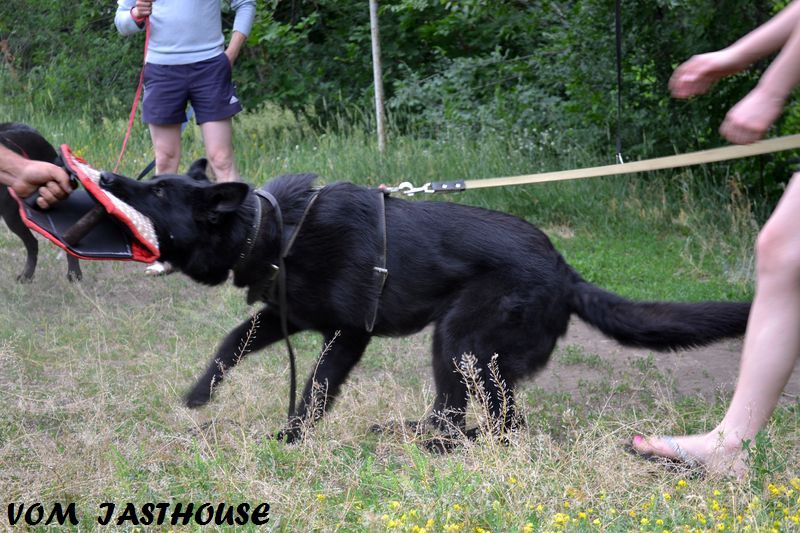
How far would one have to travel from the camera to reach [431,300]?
393 centimetres

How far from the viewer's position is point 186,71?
6.41 m

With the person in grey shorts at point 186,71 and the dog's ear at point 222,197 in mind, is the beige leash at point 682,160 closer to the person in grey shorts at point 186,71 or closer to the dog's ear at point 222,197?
the dog's ear at point 222,197

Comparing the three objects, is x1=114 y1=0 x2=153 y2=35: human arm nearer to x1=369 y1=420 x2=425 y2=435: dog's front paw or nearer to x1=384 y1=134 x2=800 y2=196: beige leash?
x1=384 y1=134 x2=800 y2=196: beige leash

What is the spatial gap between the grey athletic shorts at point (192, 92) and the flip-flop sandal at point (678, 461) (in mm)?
4150

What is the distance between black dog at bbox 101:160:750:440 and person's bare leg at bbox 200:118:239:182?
235cm

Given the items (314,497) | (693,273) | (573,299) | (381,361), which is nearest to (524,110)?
(693,273)

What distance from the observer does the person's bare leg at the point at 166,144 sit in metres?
6.52

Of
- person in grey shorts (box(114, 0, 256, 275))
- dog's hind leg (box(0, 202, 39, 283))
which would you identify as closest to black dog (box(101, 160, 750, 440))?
person in grey shorts (box(114, 0, 256, 275))

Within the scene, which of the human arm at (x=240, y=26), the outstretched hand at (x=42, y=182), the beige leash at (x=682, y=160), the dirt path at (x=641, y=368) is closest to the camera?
the beige leash at (x=682, y=160)

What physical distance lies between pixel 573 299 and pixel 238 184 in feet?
4.88

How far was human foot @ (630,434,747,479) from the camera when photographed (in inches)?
117

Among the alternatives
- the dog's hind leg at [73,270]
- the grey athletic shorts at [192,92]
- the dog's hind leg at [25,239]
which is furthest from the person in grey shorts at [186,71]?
the dog's hind leg at [25,239]

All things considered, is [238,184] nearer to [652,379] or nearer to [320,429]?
[320,429]

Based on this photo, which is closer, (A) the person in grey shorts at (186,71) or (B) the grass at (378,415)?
(B) the grass at (378,415)
